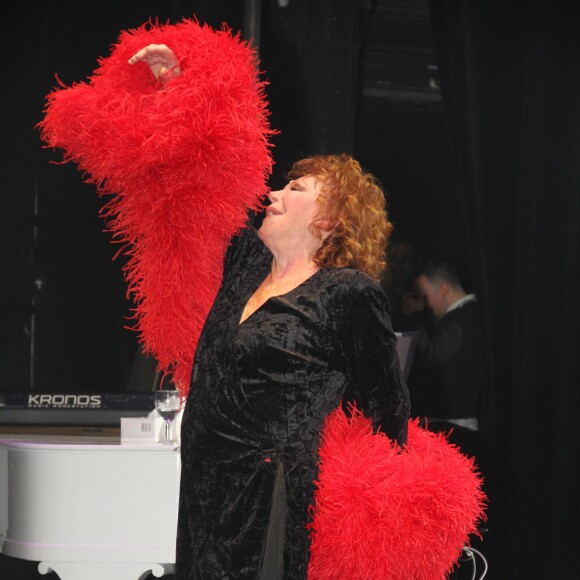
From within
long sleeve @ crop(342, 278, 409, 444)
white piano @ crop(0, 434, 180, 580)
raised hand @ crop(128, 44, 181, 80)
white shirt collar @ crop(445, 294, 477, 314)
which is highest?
raised hand @ crop(128, 44, 181, 80)

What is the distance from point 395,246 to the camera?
3.79 m

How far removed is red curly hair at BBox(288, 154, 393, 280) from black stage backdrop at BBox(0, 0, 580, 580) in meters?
1.90

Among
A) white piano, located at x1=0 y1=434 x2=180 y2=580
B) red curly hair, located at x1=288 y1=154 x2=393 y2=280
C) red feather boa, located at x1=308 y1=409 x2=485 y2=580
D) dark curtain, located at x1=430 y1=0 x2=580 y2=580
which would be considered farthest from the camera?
dark curtain, located at x1=430 y1=0 x2=580 y2=580

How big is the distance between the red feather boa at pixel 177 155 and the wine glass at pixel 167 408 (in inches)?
25.1

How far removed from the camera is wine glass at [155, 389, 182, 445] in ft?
8.38

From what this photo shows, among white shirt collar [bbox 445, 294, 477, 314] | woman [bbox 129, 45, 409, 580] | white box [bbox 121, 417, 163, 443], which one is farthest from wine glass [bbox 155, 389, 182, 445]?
white shirt collar [bbox 445, 294, 477, 314]

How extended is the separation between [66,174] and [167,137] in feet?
7.01

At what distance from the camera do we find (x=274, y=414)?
1.58 metres

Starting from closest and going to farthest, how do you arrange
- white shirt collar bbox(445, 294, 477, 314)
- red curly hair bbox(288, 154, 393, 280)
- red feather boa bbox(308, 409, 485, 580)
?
red feather boa bbox(308, 409, 485, 580) → red curly hair bbox(288, 154, 393, 280) → white shirt collar bbox(445, 294, 477, 314)

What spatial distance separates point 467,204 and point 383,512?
2.38 m

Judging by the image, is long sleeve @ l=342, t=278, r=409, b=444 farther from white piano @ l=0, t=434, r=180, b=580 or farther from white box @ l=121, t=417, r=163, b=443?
white box @ l=121, t=417, r=163, b=443

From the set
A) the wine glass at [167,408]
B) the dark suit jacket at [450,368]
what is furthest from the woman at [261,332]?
the dark suit jacket at [450,368]

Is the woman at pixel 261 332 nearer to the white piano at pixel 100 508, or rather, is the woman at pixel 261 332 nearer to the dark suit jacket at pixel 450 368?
the white piano at pixel 100 508

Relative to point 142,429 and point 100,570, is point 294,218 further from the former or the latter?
point 100,570
